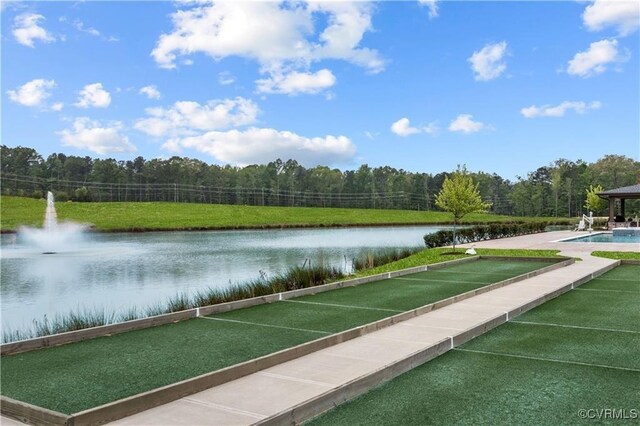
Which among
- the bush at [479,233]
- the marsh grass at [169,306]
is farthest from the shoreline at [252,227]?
the marsh grass at [169,306]

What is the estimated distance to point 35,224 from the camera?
2029 inches

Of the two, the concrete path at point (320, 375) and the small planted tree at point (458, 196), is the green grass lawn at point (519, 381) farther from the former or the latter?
the small planted tree at point (458, 196)

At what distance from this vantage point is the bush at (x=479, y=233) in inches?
945

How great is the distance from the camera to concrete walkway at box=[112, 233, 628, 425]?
13.6 ft

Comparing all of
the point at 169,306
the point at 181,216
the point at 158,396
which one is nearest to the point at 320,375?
the point at 158,396

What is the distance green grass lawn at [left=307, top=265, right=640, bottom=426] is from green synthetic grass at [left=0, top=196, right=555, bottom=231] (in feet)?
157

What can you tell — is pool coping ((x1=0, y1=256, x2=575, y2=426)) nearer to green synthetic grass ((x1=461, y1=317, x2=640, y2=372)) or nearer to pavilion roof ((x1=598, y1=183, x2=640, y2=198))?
green synthetic grass ((x1=461, y1=317, x2=640, y2=372))

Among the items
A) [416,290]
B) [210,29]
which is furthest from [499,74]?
[416,290]

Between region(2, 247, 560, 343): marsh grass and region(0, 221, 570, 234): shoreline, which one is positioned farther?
region(0, 221, 570, 234): shoreline

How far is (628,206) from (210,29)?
7566 centimetres

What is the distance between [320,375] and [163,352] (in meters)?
2.09

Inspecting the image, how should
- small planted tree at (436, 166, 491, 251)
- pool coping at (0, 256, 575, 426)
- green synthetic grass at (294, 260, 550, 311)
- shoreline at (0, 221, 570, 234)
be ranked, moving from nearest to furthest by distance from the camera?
pool coping at (0, 256, 575, 426), green synthetic grass at (294, 260, 550, 311), small planted tree at (436, 166, 491, 251), shoreline at (0, 221, 570, 234)

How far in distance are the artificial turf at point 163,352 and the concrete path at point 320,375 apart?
0.64m

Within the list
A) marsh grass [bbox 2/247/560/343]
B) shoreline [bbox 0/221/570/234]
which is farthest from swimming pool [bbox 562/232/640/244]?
shoreline [bbox 0/221/570/234]
